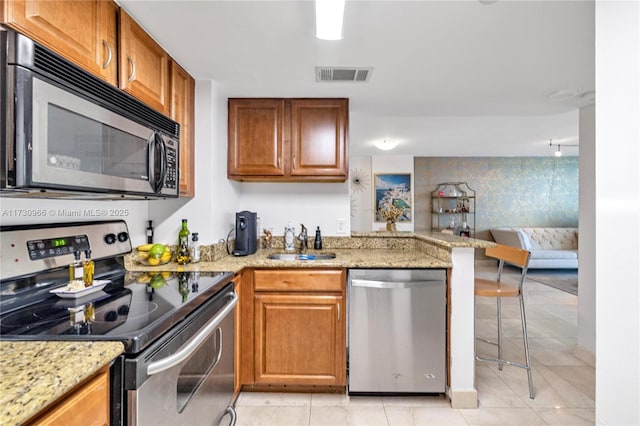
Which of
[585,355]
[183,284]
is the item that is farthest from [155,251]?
[585,355]

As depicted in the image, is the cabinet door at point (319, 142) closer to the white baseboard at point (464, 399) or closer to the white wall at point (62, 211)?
the white wall at point (62, 211)

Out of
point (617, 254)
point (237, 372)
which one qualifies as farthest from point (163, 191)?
point (617, 254)

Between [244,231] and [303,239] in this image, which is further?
[303,239]

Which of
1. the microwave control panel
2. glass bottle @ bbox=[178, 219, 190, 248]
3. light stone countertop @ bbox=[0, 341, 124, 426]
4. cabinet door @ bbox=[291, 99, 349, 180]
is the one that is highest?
cabinet door @ bbox=[291, 99, 349, 180]

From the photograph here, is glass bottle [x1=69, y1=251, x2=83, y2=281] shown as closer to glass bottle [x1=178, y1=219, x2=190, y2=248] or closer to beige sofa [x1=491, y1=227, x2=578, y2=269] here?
glass bottle [x1=178, y1=219, x2=190, y2=248]

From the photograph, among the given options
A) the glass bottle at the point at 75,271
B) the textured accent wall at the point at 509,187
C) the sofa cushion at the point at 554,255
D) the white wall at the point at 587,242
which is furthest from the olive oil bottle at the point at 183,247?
the sofa cushion at the point at 554,255

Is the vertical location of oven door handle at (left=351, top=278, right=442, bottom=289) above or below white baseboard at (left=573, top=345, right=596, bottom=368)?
above

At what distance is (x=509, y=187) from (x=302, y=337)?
6.45 metres

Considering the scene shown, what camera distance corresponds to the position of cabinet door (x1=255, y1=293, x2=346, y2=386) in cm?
213

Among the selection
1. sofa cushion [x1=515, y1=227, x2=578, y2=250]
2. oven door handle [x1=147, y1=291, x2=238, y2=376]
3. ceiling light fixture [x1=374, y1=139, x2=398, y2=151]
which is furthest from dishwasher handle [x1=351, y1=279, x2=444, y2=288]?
sofa cushion [x1=515, y1=227, x2=578, y2=250]

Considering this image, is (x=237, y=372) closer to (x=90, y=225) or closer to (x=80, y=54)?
(x=90, y=225)

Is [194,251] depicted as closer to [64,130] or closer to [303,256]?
[303,256]

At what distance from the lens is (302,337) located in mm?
2137

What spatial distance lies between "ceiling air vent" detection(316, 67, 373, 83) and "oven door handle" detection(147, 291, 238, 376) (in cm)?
152
